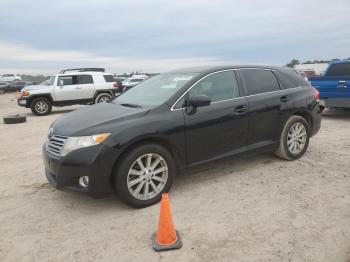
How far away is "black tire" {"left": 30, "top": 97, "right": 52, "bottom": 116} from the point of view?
47.4 ft

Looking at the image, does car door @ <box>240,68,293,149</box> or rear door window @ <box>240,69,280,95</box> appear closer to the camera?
car door @ <box>240,68,293,149</box>

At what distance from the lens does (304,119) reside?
229 inches

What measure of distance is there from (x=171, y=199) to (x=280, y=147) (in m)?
2.22

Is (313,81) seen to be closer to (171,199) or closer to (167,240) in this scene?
(171,199)

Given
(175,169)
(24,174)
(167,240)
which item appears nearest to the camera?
(167,240)

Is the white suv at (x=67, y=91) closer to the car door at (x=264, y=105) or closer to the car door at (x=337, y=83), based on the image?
the car door at (x=337, y=83)

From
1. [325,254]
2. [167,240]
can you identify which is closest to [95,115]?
[167,240]

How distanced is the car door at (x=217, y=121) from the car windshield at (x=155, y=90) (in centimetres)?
26

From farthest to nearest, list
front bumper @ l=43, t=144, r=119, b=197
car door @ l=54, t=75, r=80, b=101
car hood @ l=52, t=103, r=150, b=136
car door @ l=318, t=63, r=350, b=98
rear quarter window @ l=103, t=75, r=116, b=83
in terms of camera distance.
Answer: rear quarter window @ l=103, t=75, r=116, b=83
car door @ l=54, t=75, r=80, b=101
car door @ l=318, t=63, r=350, b=98
car hood @ l=52, t=103, r=150, b=136
front bumper @ l=43, t=144, r=119, b=197

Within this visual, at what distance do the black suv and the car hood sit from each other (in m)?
0.01

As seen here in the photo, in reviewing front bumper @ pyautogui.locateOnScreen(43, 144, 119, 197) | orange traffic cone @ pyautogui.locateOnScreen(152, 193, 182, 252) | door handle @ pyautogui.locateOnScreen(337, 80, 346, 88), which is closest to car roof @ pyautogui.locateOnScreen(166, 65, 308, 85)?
front bumper @ pyautogui.locateOnScreen(43, 144, 119, 197)

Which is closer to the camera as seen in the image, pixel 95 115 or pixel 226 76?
pixel 95 115

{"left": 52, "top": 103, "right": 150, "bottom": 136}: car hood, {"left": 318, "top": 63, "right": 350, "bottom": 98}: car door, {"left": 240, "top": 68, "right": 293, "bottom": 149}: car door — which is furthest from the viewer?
{"left": 318, "top": 63, "right": 350, "bottom": 98}: car door

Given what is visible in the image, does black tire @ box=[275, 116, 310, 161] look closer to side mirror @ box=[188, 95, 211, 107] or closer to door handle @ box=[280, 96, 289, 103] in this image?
door handle @ box=[280, 96, 289, 103]
